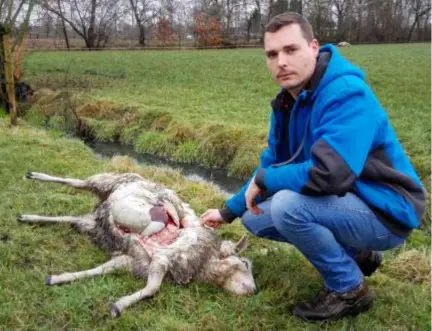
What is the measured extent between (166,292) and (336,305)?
44.0 inches

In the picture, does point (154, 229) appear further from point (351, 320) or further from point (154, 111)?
point (154, 111)

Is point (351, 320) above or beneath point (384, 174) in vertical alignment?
beneath

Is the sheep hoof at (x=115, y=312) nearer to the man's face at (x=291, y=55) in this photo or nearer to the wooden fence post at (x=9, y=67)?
the man's face at (x=291, y=55)

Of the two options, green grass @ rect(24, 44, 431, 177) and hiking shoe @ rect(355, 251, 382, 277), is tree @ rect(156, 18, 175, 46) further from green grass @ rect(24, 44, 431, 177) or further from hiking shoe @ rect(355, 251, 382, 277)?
hiking shoe @ rect(355, 251, 382, 277)

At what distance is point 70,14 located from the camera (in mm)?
39062

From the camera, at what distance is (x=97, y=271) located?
3736mm

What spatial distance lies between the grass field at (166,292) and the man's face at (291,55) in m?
1.47

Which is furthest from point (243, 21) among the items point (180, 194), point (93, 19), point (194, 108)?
point (180, 194)

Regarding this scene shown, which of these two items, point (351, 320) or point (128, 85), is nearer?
point (351, 320)

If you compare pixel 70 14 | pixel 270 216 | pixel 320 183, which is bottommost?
pixel 270 216

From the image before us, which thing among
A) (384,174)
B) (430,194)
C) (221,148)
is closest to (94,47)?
(221,148)

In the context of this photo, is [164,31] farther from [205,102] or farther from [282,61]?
[282,61]

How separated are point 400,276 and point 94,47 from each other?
3600 cm

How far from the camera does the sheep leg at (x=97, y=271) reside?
3628 mm
